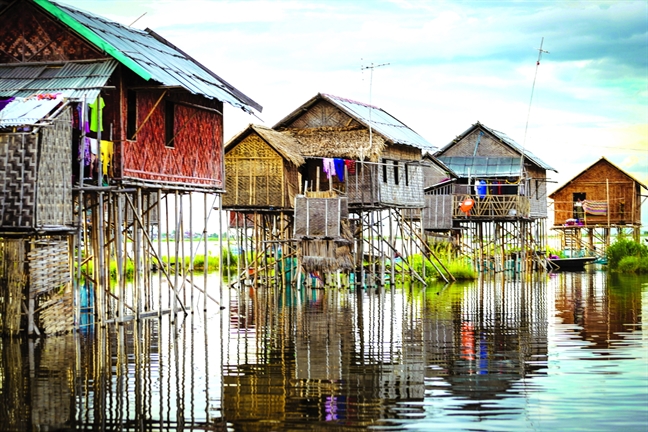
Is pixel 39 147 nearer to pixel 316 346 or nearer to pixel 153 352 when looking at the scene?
pixel 153 352

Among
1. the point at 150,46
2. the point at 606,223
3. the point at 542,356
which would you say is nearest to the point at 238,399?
the point at 542,356

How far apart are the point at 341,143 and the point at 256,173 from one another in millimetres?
2871

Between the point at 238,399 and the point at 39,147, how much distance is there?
6917 mm

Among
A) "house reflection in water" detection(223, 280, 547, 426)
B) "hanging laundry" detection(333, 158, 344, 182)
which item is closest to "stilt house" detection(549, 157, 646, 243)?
"hanging laundry" detection(333, 158, 344, 182)

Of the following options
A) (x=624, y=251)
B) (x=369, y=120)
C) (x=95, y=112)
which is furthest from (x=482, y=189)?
(x=95, y=112)

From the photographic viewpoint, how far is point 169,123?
72.0ft

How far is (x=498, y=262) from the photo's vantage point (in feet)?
157

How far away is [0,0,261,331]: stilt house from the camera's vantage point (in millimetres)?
17422

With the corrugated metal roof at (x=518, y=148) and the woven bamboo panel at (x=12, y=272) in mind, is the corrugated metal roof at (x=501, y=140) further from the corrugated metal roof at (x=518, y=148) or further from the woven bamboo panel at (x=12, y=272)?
the woven bamboo panel at (x=12, y=272)

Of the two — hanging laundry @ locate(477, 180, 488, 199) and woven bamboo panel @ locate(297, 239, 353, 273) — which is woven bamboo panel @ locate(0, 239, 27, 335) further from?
hanging laundry @ locate(477, 180, 488, 199)

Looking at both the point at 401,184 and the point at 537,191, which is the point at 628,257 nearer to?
the point at 537,191

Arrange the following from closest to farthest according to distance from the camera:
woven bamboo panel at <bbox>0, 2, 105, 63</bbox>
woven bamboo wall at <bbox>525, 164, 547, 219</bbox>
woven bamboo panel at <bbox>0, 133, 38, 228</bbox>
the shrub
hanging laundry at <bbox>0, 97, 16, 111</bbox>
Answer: woven bamboo panel at <bbox>0, 133, 38, 228</bbox> < hanging laundry at <bbox>0, 97, 16, 111</bbox> < woven bamboo panel at <bbox>0, 2, 105, 63</bbox> < the shrub < woven bamboo wall at <bbox>525, 164, 547, 219</bbox>

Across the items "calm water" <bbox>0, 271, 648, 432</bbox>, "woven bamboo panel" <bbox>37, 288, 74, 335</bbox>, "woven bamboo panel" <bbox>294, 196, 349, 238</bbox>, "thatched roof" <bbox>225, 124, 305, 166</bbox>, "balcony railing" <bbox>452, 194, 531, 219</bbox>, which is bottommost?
"calm water" <bbox>0, 271, 648, 432</bbox>

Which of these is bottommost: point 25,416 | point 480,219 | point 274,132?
point 25,416
